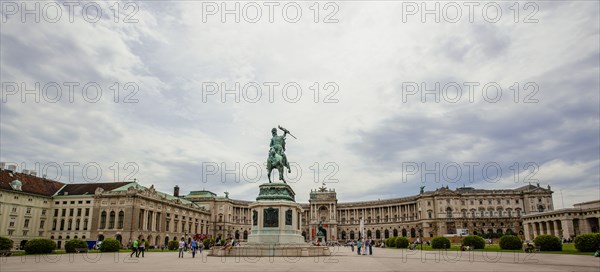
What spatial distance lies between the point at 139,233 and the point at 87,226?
11548 millimetres

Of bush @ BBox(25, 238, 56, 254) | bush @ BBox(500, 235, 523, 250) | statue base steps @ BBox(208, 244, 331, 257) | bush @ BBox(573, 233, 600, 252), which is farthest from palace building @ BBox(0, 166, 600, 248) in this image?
statue base steps @ BBox(208, 244, 331, 257)

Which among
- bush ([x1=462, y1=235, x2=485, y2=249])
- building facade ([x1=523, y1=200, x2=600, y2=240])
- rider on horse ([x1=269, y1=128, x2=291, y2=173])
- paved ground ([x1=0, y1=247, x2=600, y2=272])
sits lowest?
bush ([x1=462, y1=235, x2=485, y2=249])

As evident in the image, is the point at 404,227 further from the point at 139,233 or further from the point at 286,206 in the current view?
the point at 286,206

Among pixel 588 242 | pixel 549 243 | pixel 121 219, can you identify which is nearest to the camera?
pixel 588 242

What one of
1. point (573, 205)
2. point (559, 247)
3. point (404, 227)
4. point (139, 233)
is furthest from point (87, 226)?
point (573, 205)

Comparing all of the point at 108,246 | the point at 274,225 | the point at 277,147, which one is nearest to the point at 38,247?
the point at 108,246

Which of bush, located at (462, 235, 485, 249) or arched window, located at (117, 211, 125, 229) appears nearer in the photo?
bush, located at (462, 235, 485, 249)

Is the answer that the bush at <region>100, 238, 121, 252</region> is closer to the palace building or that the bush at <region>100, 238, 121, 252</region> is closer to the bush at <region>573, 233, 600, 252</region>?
the palace building

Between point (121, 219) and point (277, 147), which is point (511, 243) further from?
point (121, 219)

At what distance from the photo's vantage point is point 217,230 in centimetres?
12744

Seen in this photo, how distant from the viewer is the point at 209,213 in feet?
408

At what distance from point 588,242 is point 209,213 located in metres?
106

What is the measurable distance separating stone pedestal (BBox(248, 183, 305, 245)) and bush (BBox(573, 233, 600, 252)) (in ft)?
90.7

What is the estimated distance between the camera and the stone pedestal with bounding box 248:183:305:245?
108 ft
